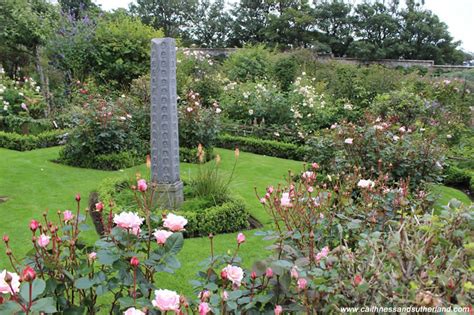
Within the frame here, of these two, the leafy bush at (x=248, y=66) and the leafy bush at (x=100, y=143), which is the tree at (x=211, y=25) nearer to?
the leafy bush at (x=248, y=66)

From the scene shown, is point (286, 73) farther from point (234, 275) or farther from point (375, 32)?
point (375, 32)

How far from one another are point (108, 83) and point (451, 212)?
12.0 meters

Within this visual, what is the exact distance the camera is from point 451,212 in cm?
179

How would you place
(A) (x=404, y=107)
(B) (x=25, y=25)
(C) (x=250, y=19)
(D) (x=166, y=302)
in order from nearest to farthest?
(D) (x=166, y=302), (A) (x=404, y=107), (B) (x=25, y=25), (C) (x=250, y=19)

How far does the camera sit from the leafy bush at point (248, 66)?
14688 millimetres

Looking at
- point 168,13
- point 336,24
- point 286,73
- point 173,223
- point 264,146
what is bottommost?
point 264,146

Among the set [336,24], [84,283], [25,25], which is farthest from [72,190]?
[336,24]

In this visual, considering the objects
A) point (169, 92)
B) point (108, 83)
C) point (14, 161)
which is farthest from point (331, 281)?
point (108, 83)

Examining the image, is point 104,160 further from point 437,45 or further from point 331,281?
point 437,45

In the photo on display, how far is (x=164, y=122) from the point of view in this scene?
449 centimetres

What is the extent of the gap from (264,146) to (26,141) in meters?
4.87

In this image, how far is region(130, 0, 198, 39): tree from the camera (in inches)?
1337

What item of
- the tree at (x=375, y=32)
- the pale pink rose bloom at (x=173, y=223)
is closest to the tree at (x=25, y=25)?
the pale pink rose bloom at (x=173, y=223)

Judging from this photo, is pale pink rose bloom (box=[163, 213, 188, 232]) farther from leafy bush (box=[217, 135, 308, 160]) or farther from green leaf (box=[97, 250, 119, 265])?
leafy bush (box=[217, 135, 308, 160])
